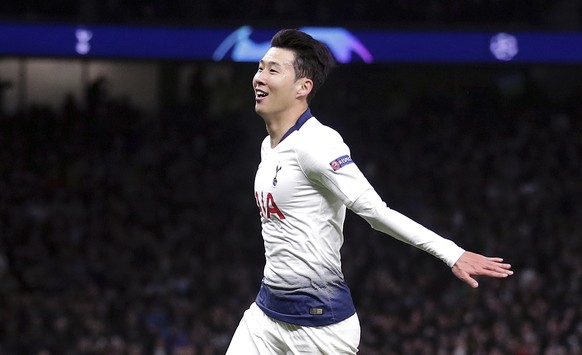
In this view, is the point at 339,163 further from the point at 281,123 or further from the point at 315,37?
the point at 315,37

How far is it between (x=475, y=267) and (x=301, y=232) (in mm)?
785

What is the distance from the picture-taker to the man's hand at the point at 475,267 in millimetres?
4121

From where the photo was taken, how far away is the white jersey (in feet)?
14.4

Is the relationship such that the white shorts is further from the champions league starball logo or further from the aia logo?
the champions league starball logo

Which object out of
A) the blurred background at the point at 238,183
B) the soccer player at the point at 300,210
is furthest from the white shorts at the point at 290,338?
the blurred background at the point at 238,183

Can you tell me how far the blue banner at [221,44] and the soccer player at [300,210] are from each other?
11.8m

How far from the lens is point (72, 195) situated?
746 inches

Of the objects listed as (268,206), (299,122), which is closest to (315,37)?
(299,122)

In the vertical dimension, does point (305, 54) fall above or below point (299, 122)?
above

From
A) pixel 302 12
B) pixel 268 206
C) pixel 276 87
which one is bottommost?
pixel 268 206

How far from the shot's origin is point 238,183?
19656 mm

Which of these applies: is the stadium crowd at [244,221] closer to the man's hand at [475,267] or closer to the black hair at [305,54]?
the black hair at [305,54]

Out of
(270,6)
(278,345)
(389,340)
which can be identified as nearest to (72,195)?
(270,6)

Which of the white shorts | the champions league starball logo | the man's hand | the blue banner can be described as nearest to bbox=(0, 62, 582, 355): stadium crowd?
the blue banner
